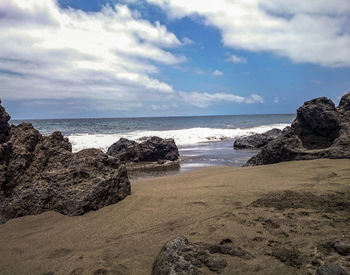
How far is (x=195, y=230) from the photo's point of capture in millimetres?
3363

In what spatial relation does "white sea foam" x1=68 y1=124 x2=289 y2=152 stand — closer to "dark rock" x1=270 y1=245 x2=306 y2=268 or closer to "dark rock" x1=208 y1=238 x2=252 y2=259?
"dark rock" x1=208 y1=238 x2=252 y2=259

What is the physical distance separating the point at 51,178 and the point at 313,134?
790 centimetres

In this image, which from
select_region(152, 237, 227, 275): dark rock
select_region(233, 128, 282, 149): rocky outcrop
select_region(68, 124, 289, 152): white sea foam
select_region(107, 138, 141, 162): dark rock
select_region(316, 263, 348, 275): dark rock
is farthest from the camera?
select_region(68, 124, 289, 152): white sea foam

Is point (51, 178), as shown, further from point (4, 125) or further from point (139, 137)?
point (139, 137)

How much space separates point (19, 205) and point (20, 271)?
1.83 m

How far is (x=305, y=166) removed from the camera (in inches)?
264

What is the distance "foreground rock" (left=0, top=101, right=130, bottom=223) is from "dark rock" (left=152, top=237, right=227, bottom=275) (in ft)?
7.27

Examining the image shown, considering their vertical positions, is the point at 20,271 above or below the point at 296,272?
below

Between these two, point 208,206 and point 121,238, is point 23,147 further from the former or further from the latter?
point 208,206

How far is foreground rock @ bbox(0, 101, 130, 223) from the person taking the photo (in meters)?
4.41

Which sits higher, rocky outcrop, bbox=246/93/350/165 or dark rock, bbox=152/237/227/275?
rocky outcrop, bbox=246/93/350/165

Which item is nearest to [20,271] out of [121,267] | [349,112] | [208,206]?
[121,267]

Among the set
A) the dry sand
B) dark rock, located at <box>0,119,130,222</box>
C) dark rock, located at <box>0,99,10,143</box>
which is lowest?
the dry sand

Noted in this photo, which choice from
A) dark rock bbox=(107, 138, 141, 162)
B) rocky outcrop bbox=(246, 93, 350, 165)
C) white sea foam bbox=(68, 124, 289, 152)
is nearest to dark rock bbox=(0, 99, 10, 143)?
dark rock bbox=(107, 138, 141, 162)
